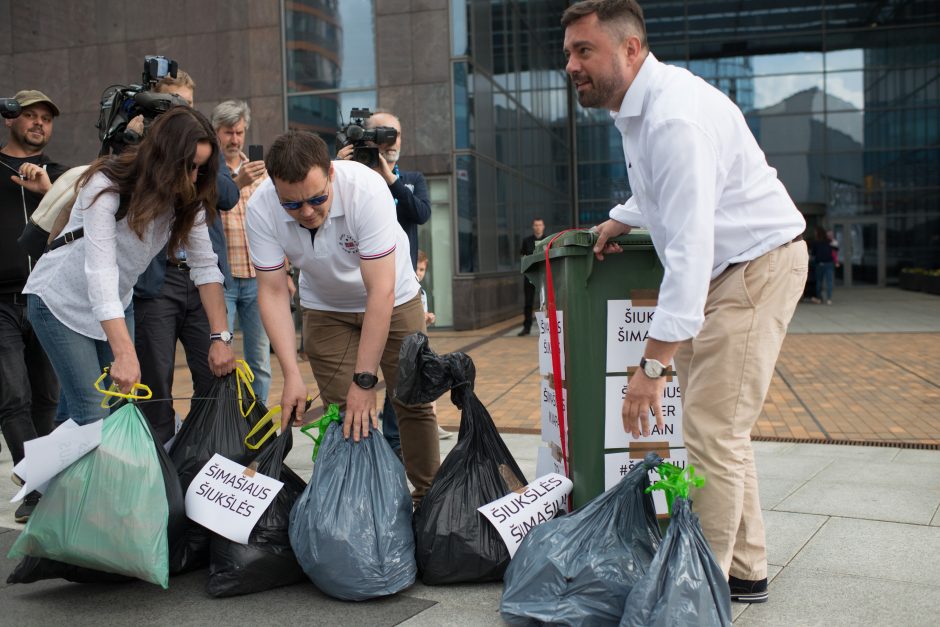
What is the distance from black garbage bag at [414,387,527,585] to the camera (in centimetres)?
297

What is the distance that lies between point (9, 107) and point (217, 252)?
44.0 inches

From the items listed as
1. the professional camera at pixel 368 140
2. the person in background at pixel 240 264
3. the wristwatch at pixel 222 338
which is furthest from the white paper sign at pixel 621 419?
the person in background at pixel 240 264

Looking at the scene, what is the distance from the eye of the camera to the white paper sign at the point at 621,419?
121 inches

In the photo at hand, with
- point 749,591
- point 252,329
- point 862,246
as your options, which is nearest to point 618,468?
point 749,591

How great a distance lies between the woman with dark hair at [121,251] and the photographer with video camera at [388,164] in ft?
3.84

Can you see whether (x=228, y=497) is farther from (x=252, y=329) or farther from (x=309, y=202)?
(x=252, y=329)

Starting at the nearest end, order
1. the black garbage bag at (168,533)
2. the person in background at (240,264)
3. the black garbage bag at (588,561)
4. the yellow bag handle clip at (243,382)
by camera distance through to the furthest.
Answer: the black garbage bag at (588,561) < the black garbage bag at (168,533) < the yellow bag handle clip at (243,382) < the person in background at (240,264)

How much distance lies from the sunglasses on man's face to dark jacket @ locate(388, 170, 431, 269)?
1.39 metres

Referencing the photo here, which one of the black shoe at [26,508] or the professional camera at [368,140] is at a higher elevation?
the professional camera at [368,140]

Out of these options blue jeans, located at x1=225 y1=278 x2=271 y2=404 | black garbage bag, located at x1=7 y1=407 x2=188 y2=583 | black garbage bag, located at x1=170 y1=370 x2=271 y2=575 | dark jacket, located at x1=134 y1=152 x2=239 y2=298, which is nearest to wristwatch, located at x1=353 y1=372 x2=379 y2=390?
black garbage bag, located at x1=170 y1=370 x2=271 y2=575

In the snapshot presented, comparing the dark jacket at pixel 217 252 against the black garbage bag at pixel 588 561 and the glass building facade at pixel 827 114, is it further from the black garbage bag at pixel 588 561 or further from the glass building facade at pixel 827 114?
the glass building facade at pixel 827 114

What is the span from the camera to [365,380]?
304 cm

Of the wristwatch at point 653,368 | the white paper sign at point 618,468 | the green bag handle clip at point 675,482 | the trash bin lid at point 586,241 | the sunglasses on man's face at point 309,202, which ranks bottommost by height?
the white paper sign at point 618,468

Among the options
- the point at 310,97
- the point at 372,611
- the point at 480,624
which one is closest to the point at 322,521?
the point at 372,611
